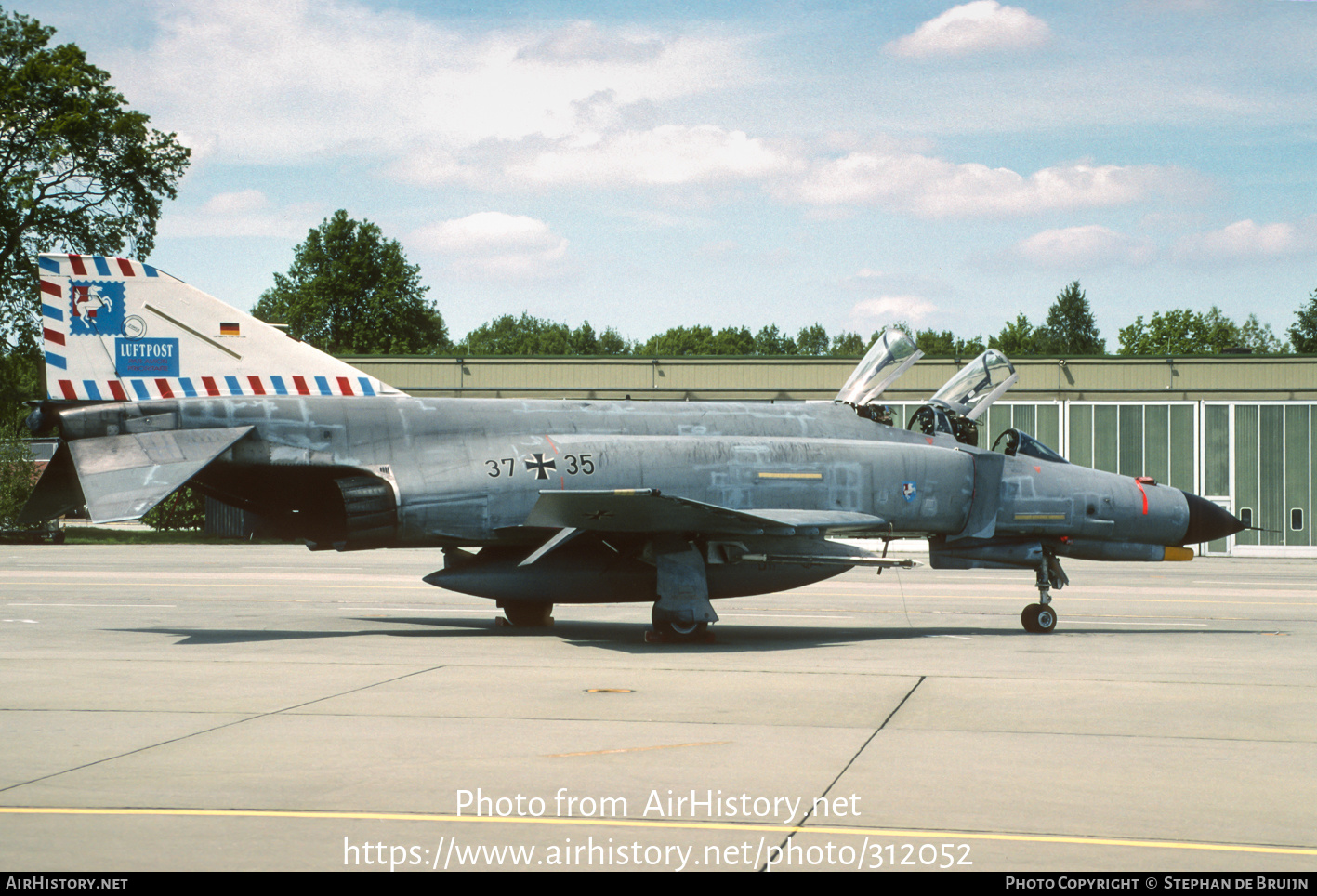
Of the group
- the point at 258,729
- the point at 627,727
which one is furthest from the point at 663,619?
the point at 258,729

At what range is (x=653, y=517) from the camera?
552 inches

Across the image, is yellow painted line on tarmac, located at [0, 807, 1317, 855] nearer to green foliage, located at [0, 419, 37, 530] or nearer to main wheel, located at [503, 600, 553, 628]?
main wheel, located at [503, 600, 553, 628]

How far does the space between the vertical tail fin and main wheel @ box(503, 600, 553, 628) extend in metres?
3.76

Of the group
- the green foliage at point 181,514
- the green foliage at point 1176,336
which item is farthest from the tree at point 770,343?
the green foliage at point 181,514

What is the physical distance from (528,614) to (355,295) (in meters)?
79.0

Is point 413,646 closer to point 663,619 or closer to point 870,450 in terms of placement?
point 663,619

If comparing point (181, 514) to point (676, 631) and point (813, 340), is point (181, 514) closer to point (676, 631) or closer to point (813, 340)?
point (676, 631)

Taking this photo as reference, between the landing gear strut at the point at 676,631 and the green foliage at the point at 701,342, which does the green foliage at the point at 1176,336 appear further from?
the landing gear strut at the point at 676,631

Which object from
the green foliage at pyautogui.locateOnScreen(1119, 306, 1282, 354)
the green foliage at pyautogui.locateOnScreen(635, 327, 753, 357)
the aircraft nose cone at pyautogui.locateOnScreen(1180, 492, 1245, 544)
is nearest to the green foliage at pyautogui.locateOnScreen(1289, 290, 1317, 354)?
the green foliage at pyautogui.locateOnScreen(1119, 306, 1282, 354)

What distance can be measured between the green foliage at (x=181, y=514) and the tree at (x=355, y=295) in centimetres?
3828

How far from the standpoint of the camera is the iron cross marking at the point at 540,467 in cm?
1488

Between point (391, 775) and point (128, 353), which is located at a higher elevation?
point (128, 353)
